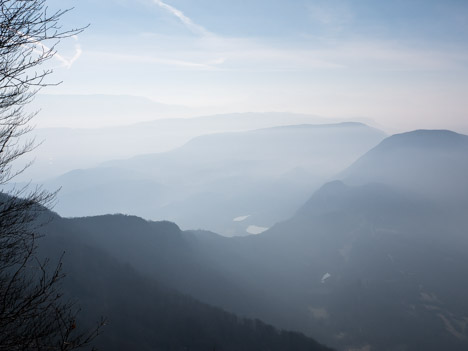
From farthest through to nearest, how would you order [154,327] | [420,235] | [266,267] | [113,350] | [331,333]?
[420,235] → [266,267] → [331,333] → [154,327] → [113,350]

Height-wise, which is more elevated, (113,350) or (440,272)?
(113,350)

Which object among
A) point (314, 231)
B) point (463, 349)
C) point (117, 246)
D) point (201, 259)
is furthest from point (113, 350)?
point (314, 231)

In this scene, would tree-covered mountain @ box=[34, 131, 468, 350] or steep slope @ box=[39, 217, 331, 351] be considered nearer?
steep slope @ box=[39, 217, 331, 351]

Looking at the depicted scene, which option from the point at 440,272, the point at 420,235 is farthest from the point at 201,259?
the point at 420,235

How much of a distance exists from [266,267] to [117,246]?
6823 centimetres

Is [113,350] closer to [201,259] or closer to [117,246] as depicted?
[117,246]

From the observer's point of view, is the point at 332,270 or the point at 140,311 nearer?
the point at 140,311

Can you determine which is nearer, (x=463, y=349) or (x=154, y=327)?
(x=154, y=327)

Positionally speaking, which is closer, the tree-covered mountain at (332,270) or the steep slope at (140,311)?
the steep slope at (140,311)

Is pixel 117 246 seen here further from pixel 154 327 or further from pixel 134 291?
pixel 154 327

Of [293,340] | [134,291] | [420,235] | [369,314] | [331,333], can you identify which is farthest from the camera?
[420,235]

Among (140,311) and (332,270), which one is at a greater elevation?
(140,311)

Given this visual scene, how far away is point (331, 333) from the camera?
90.1m

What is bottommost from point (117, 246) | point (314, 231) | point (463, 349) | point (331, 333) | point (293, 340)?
point (463, 349)
